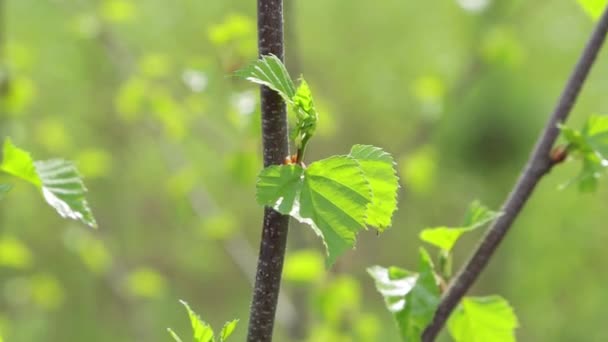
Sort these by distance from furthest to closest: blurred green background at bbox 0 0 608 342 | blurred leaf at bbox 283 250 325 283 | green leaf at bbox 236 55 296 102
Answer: blurred green background at bbox 0 0 608 342 → blurred leaf at bbox 283 250 325 283 → green leaf at bbox 236 55 296 102

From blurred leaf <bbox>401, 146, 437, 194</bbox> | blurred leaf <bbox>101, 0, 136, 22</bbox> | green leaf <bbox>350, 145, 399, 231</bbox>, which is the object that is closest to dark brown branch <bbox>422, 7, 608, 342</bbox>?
green leaf <bbox>350, 145, 399, 231</bbox>

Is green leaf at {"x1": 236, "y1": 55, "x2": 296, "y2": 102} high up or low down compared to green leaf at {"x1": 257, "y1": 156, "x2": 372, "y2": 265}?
up

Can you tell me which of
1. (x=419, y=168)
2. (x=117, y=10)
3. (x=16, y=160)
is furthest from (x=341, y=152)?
(x=16, y=160)

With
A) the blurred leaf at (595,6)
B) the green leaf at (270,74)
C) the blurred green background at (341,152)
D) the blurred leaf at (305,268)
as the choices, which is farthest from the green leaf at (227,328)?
the blurred green background at (341,152)

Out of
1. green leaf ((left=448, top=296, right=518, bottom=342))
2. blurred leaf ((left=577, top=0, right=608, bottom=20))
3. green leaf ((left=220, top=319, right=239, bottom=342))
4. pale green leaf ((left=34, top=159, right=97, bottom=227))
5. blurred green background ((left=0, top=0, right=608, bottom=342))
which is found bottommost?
blurred green background ((left=0, top=0, right=608, bottom=342))

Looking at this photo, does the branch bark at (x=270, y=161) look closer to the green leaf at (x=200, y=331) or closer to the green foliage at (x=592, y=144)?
the green leaf at (x=200, y=331)

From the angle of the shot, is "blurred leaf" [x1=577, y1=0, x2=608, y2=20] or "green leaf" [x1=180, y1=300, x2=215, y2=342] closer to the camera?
"green leaf" [x1=180, y1=300, x2=215, y2=342]

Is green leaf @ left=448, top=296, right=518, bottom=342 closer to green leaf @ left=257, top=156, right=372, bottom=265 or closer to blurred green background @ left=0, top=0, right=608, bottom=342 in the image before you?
green leaf @ left=257, top=156, right=372, bottom=265
